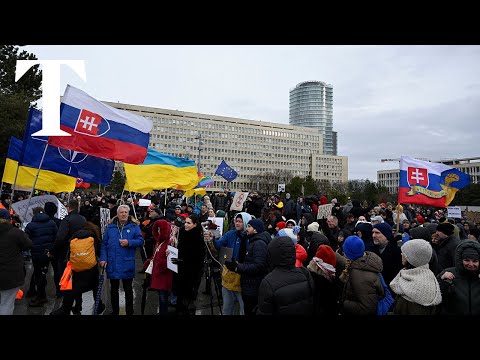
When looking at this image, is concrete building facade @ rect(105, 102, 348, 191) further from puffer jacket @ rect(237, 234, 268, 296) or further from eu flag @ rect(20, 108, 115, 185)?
puffer jacket @ rect(237, 234, 268, 296)

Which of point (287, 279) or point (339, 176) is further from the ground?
point (339, 176)

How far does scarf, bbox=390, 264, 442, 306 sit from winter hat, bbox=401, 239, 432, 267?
0.19 ft

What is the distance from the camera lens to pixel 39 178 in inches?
354

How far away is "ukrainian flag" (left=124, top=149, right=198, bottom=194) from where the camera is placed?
347 inches

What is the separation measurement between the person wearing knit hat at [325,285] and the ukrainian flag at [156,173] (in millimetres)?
5567

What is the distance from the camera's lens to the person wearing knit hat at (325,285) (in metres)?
4.04

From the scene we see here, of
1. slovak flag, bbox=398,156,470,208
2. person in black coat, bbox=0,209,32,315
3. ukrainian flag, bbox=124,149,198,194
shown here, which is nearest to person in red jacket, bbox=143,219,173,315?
person in black coat, bbox=0,209,32,315

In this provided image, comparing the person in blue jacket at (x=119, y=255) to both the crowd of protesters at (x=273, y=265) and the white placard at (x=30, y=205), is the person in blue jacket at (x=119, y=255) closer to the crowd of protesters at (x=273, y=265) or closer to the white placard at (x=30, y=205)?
the crowd of protesters at (x=273, y=265)

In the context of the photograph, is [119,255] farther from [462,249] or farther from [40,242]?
[462,249]

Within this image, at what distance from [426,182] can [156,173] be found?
663cm
